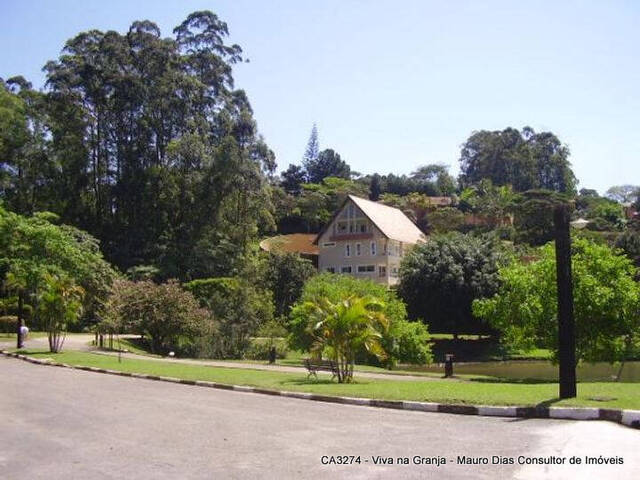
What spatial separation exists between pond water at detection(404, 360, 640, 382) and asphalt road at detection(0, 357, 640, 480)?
17011 mm

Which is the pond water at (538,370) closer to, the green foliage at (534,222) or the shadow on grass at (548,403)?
the shadow on grass at (548,403)

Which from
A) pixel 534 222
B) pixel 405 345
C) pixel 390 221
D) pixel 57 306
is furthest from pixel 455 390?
pixel 534 222

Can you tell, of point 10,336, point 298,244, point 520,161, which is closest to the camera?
point 10,336

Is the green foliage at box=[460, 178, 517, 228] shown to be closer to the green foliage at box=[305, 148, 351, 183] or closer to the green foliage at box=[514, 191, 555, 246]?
the green foliage at box=[514, 191, 555, 246]

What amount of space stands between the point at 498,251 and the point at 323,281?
15.2 m

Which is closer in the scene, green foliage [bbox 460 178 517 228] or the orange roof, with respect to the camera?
the orange roof

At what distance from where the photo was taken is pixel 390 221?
65750 mm

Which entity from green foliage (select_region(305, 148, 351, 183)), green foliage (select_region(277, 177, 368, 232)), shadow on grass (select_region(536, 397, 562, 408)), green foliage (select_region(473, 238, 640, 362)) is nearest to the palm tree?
shadow on grass (select_region(536, 397, 562, 408))

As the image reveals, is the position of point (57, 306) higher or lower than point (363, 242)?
lower

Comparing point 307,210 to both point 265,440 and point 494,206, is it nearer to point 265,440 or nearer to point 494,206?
point 494,206

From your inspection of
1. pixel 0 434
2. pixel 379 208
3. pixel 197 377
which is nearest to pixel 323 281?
pixel 197 377

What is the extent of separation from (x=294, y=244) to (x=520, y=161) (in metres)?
58.7

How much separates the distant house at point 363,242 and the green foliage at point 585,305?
34.5 m

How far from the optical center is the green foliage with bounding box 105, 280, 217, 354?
118 ft
